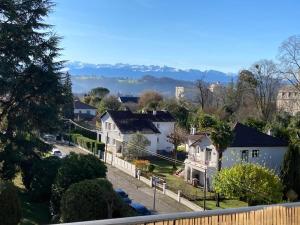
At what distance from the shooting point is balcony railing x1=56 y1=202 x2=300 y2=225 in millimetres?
4898

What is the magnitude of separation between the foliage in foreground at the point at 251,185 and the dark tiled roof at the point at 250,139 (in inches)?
311

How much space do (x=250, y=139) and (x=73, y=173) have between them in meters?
19.5

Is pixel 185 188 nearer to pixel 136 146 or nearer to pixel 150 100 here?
pixel 136 146

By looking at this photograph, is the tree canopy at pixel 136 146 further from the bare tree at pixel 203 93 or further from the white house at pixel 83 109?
the white house at pixel 83 109

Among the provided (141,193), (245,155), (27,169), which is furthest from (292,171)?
(27,169)

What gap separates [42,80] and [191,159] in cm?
1574

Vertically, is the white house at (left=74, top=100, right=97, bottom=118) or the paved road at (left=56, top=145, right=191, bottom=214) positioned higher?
the white house at (left=74, top=100, right=97, bottom=118)

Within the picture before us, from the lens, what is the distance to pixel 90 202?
18.8m

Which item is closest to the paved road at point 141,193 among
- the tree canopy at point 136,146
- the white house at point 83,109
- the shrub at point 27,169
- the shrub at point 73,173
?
the tree canopy at point 136,146

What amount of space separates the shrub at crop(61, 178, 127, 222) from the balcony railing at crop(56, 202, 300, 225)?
13.5 m

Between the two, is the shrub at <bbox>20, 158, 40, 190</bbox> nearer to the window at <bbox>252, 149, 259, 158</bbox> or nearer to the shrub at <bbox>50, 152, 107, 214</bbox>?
the shrub at <bbox>50, 152, 107, 214</bbox>

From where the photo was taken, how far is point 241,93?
232 ft

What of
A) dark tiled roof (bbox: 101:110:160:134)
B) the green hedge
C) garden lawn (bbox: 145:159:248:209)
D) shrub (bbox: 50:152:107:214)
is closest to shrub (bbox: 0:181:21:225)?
shrub (bbox: 50:152:107:214)

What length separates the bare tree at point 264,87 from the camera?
6175 centimetres
